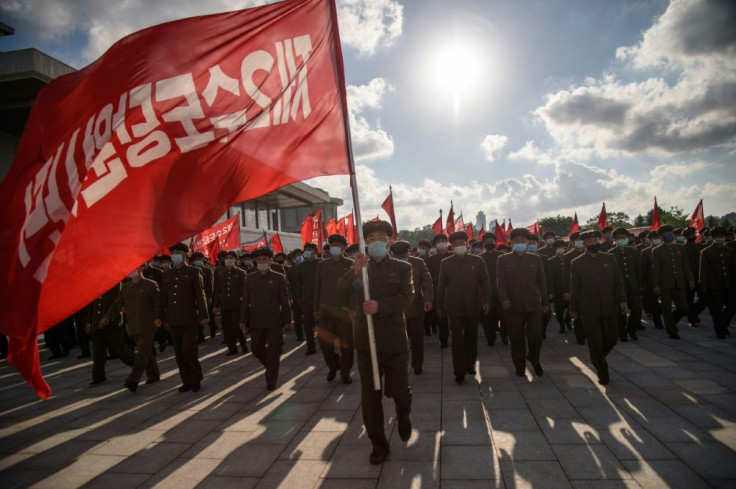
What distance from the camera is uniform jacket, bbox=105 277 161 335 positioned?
7.11 m

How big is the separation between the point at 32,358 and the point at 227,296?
720cm

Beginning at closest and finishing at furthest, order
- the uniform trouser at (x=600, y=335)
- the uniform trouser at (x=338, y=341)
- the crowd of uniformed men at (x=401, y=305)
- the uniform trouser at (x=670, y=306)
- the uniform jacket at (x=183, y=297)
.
→ the crowd of uniformed men at (x=401, y=305) → the uniform trouser at (x=600, y=335) → the uniform trouser at (x=338, y=341) → the uniform jacket at (x=183, y=297) → the uniform trouser at (x=670, y=306)

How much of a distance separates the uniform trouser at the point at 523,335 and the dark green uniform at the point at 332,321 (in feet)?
8.61

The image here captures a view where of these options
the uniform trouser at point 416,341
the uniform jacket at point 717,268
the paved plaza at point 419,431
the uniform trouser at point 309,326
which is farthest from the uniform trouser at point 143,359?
the uniform jacket at point 717,268

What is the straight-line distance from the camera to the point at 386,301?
155 inches

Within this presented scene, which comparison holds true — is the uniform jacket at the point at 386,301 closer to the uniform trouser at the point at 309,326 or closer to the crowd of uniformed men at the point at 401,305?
the crowd of uniformed men at the point at 401,305

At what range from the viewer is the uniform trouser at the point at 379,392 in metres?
3.80

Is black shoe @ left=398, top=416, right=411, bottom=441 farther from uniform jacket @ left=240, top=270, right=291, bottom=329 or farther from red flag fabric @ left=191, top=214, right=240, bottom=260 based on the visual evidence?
red flag fabric @ left=191, top=214, right=240, bottom=260

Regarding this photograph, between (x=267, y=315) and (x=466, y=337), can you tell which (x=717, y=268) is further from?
(x=267, y=315)

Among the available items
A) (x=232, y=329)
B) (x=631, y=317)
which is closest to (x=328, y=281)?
(x=232, y=329)

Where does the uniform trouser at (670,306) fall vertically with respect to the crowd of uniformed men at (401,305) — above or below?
below

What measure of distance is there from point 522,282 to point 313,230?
11775 millimetres

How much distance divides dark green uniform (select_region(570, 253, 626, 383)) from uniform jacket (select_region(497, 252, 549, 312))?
1.84 ft

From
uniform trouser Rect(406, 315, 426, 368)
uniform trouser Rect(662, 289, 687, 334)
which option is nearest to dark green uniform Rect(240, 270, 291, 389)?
uniform trouser Rect(406, 315, 426, 368)
